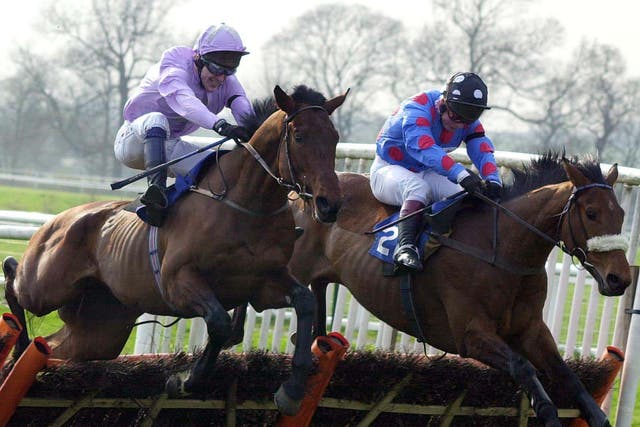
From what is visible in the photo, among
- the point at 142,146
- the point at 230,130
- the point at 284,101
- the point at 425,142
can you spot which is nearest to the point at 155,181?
the point at 142,146

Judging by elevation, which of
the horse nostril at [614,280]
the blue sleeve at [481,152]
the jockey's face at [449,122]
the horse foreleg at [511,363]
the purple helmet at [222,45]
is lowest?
the horse foreleg at [511,363]

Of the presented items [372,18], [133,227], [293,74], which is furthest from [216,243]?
[372,18]

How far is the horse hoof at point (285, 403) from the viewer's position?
518 cm

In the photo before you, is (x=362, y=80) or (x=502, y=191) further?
(x=362, y=80)

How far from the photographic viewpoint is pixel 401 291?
20.2 ft

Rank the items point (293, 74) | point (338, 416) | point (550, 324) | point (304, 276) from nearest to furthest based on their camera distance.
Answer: point (338, 416), point (304, 276), point (550, 324), point (293, 74)

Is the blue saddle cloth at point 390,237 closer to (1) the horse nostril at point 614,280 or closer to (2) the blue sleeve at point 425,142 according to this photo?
(2) the blue sleeve at point 425,142

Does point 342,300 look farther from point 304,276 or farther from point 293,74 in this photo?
point 293,74

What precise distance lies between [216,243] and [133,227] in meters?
0.85

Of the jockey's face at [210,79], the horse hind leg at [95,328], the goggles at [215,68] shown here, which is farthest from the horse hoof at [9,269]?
the goggles at [215,68]

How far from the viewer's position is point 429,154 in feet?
19.8

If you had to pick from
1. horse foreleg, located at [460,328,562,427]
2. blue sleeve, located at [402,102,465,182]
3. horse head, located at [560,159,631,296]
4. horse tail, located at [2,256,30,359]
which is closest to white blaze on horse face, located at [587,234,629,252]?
horse head, located at [560,159,631,296]

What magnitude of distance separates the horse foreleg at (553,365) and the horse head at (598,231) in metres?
0.62

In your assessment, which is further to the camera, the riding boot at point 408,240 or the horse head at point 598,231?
the riding boot at point 408,240
